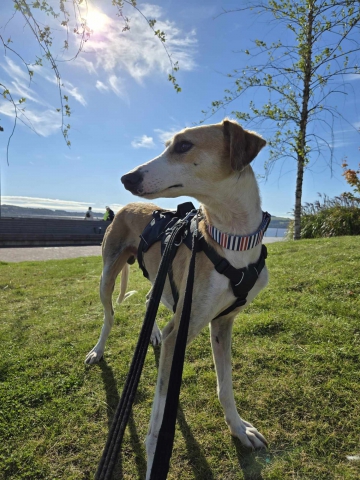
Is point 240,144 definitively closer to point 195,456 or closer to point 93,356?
point 195,456

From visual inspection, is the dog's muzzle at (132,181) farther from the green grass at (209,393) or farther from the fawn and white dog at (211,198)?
the green grass at (209,393)

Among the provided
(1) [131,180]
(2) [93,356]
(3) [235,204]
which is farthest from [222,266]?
(2) [93,356]

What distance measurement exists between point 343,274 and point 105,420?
4303 mm

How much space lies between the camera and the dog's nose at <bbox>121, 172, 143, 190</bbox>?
2.19m

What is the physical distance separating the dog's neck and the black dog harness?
186 millimetres

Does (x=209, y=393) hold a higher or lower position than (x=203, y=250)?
lower

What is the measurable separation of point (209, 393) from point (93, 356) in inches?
57.2

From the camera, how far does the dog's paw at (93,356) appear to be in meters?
3.56

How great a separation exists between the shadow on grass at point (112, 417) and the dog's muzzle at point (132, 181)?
197cm

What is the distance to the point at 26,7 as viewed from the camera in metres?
2.95

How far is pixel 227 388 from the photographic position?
251 centimetres

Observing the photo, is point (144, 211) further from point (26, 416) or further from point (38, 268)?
point (38, 268)

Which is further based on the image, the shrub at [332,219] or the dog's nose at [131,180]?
the shrub at [332,219]

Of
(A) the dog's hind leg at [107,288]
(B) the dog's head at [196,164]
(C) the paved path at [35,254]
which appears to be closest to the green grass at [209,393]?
(A) the dog's hind leg at [107,288]
